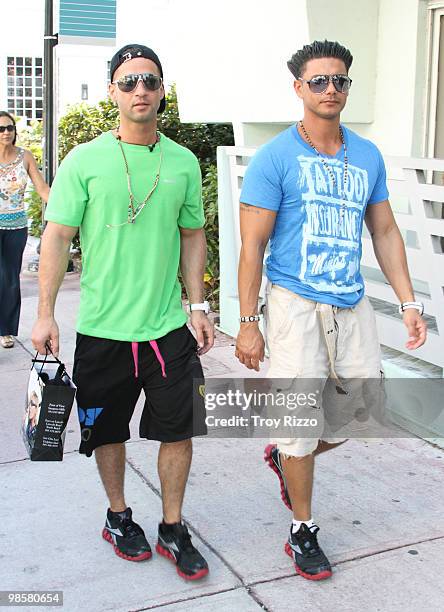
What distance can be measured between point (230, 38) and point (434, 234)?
3.34 metres

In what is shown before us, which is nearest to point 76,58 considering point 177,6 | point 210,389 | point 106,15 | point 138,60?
point 106,15

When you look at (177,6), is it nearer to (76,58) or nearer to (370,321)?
(370,321)

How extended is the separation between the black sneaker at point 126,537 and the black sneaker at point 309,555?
595 millimetres

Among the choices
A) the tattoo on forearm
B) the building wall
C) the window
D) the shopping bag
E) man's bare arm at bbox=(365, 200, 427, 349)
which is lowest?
the shopping bag

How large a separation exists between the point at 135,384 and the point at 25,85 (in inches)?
789

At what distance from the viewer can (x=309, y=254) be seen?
3449 mm

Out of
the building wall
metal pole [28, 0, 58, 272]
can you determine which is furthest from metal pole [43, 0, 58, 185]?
the building wall

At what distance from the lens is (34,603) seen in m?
3.32

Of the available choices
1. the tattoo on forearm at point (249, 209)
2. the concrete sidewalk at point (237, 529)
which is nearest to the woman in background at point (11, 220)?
the concrete sidewalk at point (237, 529)

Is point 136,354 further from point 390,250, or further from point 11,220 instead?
point 11,220

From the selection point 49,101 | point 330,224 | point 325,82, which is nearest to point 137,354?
point 330,224

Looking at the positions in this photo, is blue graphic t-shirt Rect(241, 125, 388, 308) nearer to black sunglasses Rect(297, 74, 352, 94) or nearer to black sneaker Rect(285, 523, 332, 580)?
black sunglasses Rect(297, 74, 352, 94)

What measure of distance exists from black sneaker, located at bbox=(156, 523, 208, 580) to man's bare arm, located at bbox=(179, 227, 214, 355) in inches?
28.4

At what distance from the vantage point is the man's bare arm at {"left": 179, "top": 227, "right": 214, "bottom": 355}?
3.65 meters
